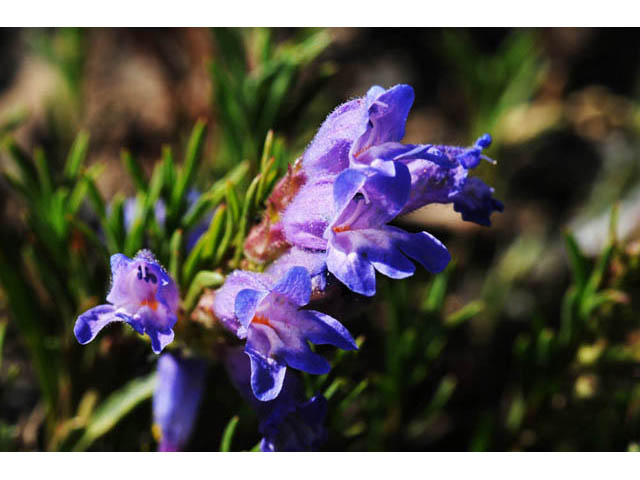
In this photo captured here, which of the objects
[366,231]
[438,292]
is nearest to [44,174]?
[366,231]

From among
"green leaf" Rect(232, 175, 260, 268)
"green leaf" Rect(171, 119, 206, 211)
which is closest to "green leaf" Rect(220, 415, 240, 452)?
"green leaf" Rect(232, 175, 260, 268)

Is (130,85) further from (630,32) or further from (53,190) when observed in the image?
(630,32)

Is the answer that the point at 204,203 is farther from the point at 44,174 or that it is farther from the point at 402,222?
the point at 402,222

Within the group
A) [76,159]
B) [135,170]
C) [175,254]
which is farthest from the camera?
[76,159]

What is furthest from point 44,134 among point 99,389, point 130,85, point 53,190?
point 99,389

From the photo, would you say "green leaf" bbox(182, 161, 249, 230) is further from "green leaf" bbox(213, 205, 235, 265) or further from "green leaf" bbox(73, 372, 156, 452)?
"green leaf" bbox(73, 372, 156, 452)
